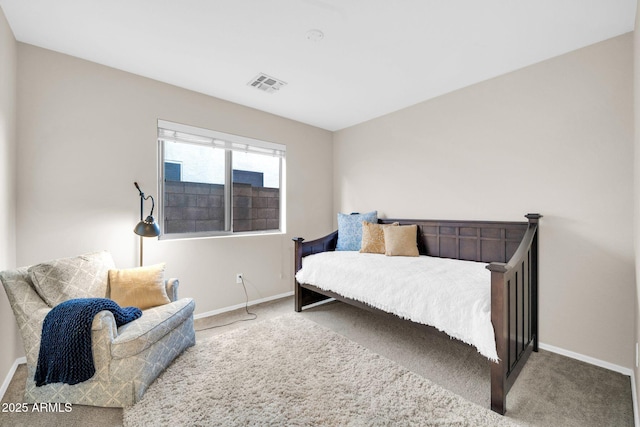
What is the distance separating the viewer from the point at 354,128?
394 centimetres

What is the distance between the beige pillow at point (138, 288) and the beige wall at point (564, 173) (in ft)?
9.03

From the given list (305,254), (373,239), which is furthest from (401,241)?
(305,254)

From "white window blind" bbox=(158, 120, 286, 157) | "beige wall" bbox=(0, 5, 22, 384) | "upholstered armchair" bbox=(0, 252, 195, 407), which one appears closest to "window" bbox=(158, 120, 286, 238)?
"white window blind" bbox=(158, 120, 286, 157)

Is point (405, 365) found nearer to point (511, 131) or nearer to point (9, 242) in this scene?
point (511, 131)

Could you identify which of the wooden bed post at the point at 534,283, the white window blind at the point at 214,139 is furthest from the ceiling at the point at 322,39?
the wooden bed post at the point at 534,283

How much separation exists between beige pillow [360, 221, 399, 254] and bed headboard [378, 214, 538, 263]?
35 cm

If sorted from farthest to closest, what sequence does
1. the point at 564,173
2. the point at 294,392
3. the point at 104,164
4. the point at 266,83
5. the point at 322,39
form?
the point at 266,83, the point at 104,164, the point at 564,173, the point at 322,39, the point at 294,392

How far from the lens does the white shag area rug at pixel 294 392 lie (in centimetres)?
150

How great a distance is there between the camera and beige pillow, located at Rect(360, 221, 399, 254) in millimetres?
3088

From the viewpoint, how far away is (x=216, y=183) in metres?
3.17

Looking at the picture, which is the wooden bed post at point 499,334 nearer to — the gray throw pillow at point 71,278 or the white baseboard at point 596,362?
the white baseboard at point 596,362

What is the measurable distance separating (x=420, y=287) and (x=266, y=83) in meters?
2.33

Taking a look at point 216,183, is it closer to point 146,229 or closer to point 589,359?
point 146,229

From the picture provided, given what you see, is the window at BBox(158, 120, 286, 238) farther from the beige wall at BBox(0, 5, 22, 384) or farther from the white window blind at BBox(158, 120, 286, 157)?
the beige wall at BBox(0, 5, 22, 384)
